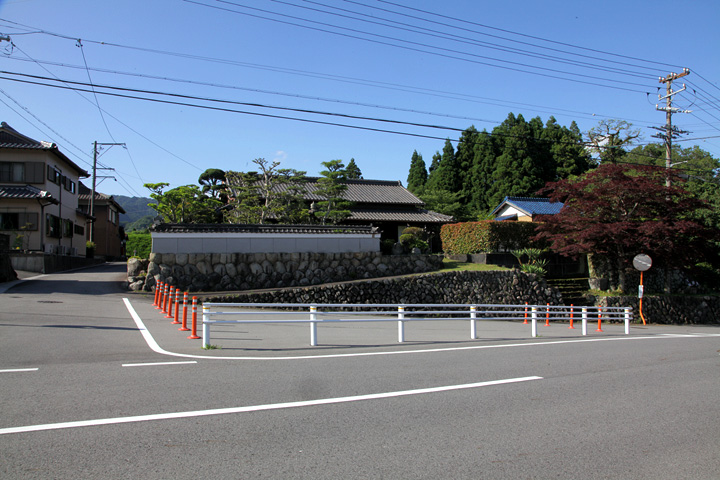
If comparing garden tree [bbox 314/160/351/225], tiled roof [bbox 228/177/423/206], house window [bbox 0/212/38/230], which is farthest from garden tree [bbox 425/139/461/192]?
house window [bbox 0/212/38/230]

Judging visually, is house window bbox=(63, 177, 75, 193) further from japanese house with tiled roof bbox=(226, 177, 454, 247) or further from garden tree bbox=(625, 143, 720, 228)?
garden tree bbox=(625, 143, 720, 228)

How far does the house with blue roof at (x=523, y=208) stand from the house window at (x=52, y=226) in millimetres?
31297

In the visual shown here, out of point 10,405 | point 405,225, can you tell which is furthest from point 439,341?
point 405,225

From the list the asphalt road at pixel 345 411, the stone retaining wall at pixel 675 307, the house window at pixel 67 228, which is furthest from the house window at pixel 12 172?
the stone retaining wall at pixel 675 307

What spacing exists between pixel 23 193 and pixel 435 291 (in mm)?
24808

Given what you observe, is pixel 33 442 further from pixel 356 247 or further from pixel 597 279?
pixel 597 279

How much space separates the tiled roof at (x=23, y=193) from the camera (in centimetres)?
2855

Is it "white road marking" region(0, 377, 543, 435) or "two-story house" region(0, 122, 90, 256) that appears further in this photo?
"two-story house" region(0, 122, 90, 256)

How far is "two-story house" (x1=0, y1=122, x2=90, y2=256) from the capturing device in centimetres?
2922

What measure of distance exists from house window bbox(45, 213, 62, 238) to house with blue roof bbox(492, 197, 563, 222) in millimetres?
31297

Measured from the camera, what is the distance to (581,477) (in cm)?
408

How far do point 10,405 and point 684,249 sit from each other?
91.5 feet

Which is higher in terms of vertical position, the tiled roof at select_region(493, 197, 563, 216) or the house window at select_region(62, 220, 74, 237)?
the tiled roof at select_region(493, 197, 563, 216)

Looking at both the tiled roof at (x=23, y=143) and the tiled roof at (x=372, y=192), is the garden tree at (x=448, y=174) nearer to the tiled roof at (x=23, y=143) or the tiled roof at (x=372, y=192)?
the tiled roof at (x=372, y=192)
